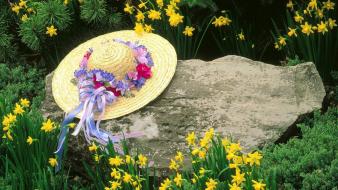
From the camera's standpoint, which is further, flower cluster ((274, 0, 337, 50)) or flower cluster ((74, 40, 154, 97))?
flower cluster ((274, 0, 337, 50))

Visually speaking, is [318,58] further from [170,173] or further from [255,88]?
[170,173]

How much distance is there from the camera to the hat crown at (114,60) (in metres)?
4.05

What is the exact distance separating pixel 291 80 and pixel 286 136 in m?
0.47

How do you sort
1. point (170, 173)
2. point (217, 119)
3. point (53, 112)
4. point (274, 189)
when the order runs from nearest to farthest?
point (274, 189)
point (170, 173)
point (217, 119)
point (53, 112)

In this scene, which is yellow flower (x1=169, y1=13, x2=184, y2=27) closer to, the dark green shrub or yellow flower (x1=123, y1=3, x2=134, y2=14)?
yellow flower (x1=123, y1=3, x2=134, y2=14)

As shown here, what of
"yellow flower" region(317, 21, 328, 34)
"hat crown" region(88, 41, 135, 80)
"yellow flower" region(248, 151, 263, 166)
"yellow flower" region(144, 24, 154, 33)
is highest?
"yellow flower" region(144, 24, 154, 33)

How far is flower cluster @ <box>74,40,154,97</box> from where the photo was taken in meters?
4.03

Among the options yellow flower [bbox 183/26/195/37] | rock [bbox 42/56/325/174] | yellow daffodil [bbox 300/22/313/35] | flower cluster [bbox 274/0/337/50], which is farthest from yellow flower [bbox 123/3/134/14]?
yellow daffodil [bbox 300/22/313/35]

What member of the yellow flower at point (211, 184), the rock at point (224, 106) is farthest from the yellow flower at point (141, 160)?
the yellow flower at point (211, 184)

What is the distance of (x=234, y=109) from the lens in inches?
152

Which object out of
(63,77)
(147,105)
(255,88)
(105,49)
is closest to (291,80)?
(255,88)

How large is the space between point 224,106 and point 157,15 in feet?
3.22

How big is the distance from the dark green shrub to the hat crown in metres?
1.18

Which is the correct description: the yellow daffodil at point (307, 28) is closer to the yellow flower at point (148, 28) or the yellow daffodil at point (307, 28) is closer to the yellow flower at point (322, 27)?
the yellow flower at point (322, 27)
